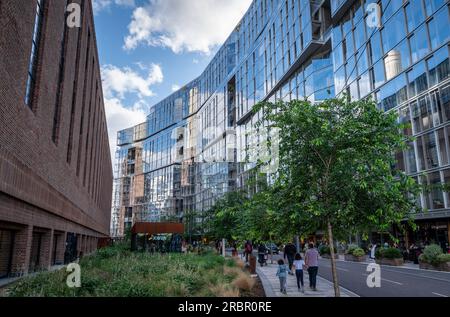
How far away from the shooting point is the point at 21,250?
12602mm

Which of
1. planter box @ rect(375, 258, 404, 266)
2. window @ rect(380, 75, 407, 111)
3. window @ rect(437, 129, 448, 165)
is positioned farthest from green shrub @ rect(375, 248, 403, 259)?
window @ rect(380, 75, 407, 111)

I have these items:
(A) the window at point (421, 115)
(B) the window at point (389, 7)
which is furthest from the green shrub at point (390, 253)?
(B) the window at point (389, 7)

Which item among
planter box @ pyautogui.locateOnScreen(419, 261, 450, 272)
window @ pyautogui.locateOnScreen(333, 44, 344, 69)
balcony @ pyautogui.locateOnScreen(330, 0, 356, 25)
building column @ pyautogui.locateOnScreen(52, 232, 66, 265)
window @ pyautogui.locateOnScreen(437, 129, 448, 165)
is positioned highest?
balcony @ pyautogui.locateOnScreen(330, 0, 356, 25)

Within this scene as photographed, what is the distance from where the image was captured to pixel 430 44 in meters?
27.8

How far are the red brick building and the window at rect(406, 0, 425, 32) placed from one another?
974 inches

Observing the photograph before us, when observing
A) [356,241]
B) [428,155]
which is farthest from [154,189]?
[428,155]

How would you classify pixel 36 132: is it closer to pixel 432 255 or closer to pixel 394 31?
pixel 432 255

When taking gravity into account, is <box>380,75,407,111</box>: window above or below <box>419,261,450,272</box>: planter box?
above

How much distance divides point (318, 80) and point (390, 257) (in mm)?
21617

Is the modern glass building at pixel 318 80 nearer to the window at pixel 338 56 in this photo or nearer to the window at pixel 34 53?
the window at pixel 338 56

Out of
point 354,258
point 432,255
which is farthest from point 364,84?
point 432,255

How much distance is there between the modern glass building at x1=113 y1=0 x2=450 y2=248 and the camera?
27.7 metres

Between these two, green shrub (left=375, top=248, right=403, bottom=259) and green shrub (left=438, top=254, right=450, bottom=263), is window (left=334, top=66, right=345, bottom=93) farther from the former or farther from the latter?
green shrub (left=438, top=254, right=450, bottom=263)
